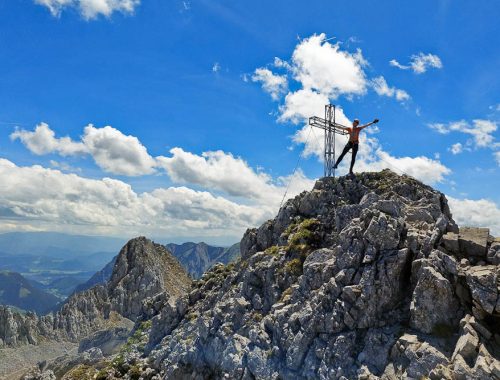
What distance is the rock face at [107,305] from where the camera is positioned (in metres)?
156

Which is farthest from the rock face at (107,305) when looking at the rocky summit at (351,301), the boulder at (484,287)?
the boulder at (484,287)

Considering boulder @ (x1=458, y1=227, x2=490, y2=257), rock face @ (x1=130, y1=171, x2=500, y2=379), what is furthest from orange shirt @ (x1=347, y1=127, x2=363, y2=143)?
boulder @ (x1=458, y1=227, x2=490, y2=257)

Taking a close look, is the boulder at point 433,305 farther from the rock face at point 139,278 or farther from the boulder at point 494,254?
the rock face at point 139,278

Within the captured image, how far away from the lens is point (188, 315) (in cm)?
5412

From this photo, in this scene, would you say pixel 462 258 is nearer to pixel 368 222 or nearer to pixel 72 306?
pixel 368 222

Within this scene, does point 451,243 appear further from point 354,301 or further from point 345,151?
point 345,151

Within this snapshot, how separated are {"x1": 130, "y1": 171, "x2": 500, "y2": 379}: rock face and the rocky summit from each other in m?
0.08

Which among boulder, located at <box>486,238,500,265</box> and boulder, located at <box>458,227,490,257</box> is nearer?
boulder, located at <box>486,238,500,265</box>

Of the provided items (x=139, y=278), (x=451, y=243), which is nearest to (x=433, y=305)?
(x=451, y=243)

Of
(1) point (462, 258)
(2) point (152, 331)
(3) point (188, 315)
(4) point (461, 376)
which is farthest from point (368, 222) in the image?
(2) point (152, 331)

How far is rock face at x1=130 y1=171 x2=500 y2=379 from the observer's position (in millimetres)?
26745

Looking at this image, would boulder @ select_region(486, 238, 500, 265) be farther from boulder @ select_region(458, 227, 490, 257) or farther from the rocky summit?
boulder @ select_region(458, 227, 490, 257)

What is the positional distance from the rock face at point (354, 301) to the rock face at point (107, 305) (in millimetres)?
113919

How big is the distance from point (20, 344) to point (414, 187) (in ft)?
516
